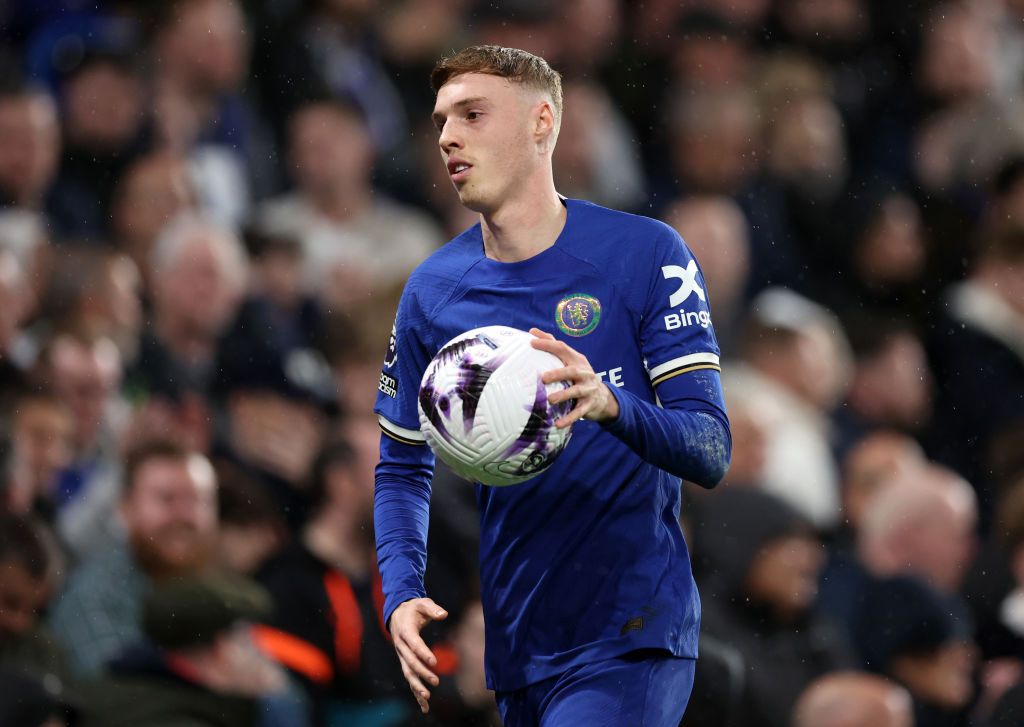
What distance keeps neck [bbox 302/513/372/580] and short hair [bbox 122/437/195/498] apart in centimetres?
64

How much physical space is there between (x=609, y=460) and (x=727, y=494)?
3.40 meters

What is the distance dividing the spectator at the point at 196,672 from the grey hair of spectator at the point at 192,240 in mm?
2159

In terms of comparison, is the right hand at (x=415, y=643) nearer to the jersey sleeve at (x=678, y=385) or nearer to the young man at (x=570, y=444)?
the young man at (x=570, y=444)

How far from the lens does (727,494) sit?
23.9 feet

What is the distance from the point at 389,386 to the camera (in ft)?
14.0

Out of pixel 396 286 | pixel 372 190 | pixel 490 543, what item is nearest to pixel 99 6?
pixel 372 190

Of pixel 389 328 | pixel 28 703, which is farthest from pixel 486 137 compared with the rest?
pixel 389 328

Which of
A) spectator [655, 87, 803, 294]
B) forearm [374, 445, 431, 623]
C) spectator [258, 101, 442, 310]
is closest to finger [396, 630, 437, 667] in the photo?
forearm [374, 445, 431, 623]

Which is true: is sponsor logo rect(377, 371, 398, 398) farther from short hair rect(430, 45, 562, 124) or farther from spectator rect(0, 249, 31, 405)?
spectator rect(0, 249, 31, 405)

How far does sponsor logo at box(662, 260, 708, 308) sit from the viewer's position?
12.9 ft

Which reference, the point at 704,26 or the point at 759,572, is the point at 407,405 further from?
the point at 704,26

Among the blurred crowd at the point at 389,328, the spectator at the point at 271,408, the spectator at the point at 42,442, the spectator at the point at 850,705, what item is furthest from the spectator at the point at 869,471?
the spectator at the point at 42,442

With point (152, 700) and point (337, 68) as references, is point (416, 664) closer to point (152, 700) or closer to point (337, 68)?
point (152, 700)

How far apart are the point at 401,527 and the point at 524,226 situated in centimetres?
85
